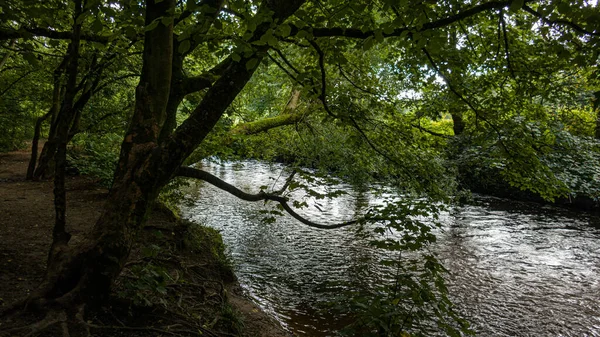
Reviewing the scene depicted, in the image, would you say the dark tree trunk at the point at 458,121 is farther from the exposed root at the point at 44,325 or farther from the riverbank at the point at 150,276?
the exposed root at the point at 44,325

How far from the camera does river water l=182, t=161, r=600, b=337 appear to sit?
7.12m

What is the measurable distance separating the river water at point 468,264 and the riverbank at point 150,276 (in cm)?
125

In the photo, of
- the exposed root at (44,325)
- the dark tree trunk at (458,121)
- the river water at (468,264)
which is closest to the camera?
the exposed root at (44,325)

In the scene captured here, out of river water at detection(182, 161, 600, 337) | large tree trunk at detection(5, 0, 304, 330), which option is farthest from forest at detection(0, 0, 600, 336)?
river water at detection(182, 161, 600, 337)

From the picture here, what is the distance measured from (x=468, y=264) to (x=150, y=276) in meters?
8.92

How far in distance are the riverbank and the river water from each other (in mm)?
1252

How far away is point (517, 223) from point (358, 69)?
10533 millimetres

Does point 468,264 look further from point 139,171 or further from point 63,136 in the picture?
point 63,136

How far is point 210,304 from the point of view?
16.5ft

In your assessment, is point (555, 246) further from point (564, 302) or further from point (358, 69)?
point (358, 69)

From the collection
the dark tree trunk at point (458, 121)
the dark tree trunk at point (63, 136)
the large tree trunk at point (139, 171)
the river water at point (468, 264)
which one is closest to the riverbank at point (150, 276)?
the large tree trunk at point (139, 171)

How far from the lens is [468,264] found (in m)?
9.91

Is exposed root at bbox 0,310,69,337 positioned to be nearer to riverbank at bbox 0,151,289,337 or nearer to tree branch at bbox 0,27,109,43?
riverbank at bbox 0,151,289,337

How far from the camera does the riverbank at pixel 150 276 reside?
11.9ft
